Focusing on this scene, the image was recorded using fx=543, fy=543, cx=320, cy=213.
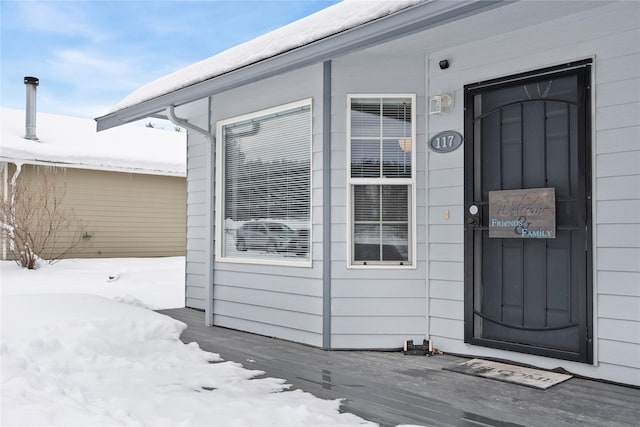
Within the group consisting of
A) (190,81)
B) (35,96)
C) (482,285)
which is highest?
(35,96)

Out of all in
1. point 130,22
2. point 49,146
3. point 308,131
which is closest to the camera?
point 308,131

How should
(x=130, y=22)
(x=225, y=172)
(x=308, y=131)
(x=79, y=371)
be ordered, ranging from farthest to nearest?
(x=130, y=22), (x=225, y=172), (x=308, y=131), (x=79, y=371)

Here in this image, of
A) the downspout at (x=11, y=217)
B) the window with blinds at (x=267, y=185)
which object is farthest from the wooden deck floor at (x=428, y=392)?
the downspout at (x=11, y=217)

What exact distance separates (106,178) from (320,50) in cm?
945

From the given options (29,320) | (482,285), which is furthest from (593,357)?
(29,320)

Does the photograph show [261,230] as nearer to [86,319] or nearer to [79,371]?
[86,319]

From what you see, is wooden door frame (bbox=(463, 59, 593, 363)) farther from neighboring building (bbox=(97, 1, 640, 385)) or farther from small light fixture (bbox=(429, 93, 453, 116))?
small light fixture (bbox=(429, 93, 453, 116))

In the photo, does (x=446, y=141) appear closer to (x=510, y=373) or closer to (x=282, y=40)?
(x=282, y=40)

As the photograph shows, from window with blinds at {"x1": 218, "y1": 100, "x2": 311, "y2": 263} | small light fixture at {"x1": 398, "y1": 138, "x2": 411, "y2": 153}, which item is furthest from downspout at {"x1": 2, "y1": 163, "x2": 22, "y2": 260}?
small light fixture at {"x1": 398, "y1": 138, "x2": 411, "y2": 153}

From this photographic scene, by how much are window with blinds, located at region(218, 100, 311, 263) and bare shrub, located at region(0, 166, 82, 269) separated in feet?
20.3

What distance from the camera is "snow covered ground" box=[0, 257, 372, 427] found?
271 centimetres

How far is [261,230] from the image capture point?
17.1 feet

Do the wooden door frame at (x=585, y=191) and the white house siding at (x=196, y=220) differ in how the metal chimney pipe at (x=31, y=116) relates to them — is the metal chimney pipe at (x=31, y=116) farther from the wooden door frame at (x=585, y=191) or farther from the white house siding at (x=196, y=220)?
the wooden door frame at (x=585, y=191)

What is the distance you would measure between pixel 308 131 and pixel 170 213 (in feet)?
30.1
